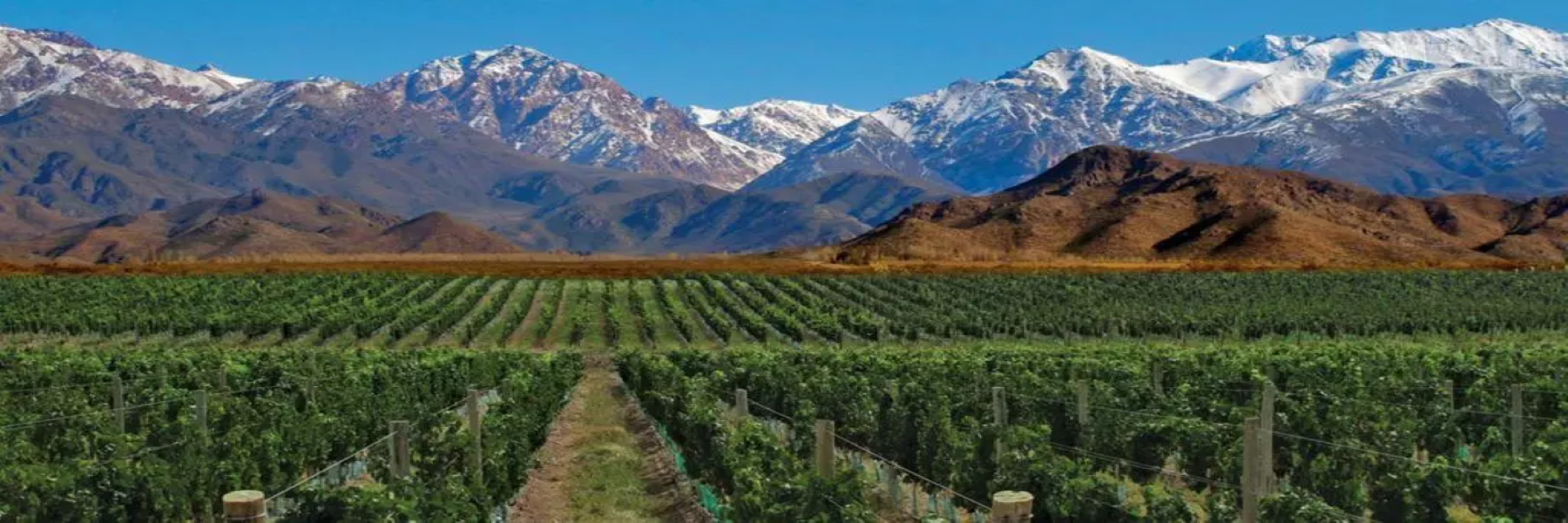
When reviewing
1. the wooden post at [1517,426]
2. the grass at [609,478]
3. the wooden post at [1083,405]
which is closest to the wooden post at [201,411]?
the grass at [609,478]

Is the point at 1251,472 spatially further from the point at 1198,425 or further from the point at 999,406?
the point at 999,406

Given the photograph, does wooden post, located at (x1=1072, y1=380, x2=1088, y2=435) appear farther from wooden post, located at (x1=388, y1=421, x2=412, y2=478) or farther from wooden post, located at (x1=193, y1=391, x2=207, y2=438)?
wooden post, located at (x1=193, y1=391, x2=207, y2=438)

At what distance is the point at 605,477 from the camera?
27812mm

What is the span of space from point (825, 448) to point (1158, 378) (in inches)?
666

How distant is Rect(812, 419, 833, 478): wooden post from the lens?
1877 cm

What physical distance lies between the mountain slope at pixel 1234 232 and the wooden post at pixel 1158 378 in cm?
10999

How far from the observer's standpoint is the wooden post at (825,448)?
18766 mm

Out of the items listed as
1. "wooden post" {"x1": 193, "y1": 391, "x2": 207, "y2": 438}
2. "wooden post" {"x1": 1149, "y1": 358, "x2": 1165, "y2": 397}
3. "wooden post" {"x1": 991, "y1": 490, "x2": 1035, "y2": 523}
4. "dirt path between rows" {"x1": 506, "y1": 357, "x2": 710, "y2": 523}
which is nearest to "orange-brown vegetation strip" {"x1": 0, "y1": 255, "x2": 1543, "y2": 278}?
"wooden post" {"x1": 1149, "y1": 358, "x2": 1165, "y2": 397}

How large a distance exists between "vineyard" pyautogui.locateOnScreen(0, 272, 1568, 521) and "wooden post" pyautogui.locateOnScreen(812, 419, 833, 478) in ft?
0.36

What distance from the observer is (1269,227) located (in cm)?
15262

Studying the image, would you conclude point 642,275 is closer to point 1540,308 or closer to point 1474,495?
point 1540,308

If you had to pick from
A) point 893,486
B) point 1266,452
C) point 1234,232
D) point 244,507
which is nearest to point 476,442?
point 893,486

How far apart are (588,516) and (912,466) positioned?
591 centimetres

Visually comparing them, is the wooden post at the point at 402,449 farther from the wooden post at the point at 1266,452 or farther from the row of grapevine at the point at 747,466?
the wooden post at the point at 1266,452
